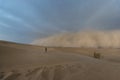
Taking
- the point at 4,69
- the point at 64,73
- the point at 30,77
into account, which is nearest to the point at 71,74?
the point at 64,73

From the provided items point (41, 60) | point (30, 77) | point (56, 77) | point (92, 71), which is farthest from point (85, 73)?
point (41, 60)

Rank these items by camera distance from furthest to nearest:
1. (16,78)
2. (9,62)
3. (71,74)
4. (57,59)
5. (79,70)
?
(57,59)
(9,62)
(79,70)
(71,74)
(16,78)

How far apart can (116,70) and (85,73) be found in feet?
2.74

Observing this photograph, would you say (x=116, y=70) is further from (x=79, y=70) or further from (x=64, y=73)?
(x=64, y=73)

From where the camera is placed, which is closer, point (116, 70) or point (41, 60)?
point (116, 70)

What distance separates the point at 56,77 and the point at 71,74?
375 mm

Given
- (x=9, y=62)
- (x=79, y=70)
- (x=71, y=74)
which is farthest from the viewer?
(x=9, y=62)

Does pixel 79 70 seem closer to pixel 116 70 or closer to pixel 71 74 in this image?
pixel 71 74

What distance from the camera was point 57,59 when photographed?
20.5 feet

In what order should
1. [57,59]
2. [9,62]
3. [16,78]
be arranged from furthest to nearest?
1. [57,59]
2. [9,62]
3. [16,78]

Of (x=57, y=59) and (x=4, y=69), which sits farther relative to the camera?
(x=57, y=59)

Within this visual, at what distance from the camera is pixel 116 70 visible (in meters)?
4.86

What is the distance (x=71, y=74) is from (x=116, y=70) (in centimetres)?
113

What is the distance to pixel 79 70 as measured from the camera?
4.70 m
